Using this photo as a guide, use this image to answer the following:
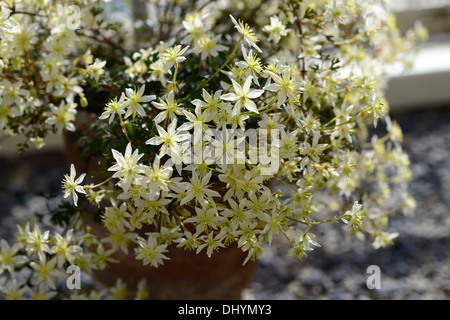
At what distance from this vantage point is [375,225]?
1219mm

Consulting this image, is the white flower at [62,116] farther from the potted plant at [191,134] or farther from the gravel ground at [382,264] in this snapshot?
the gravel ground at [382,264]

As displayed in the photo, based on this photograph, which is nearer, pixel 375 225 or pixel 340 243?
pixel 375 225

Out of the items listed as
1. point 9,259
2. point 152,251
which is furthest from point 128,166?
point 9,259

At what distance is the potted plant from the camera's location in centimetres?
83

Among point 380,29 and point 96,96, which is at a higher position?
point 380,29

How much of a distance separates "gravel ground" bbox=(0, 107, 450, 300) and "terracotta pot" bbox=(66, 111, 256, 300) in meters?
0.30

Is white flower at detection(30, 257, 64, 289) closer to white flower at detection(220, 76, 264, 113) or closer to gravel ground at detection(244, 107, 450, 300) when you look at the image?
white flower at detection(220, 76, 264, 113)

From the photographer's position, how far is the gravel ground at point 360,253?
1.72 meters

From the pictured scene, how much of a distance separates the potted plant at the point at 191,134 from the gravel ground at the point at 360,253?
538 millimetres

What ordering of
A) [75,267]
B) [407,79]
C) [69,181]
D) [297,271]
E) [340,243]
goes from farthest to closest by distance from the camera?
[407,79]
[340,243]
[297,271]
[75,267]
[69,181]

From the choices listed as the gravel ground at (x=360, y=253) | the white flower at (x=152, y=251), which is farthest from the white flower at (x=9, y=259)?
the gravel ground at (x=360, y=253)
